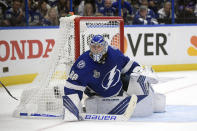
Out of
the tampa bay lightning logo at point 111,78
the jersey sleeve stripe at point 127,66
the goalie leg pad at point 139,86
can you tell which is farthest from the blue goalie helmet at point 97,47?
the goalie leg pad at point 139,86

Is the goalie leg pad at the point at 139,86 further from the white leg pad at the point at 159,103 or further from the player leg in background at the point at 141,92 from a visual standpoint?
the white leg pad at the point at 159,103

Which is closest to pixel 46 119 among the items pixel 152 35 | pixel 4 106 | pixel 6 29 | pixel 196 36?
pixel 4 106

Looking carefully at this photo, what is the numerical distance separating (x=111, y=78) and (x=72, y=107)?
1.69 ft

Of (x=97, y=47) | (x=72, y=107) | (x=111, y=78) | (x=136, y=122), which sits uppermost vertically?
(x=97, y=47)

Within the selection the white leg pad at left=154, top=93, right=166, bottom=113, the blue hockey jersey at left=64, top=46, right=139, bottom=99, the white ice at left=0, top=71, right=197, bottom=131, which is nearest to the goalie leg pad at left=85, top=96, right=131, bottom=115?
the blue hockey jersey at left=64, top=46, right=139, bottom=99

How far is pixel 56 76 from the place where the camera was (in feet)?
17.2

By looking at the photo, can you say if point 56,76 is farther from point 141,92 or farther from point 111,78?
point 141,92

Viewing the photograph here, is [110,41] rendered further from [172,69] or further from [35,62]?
[172,69]

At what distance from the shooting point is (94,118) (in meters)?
4.82

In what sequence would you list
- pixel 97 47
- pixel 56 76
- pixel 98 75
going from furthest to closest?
pixel 56 76
pixel 98 75
pixel 97 47

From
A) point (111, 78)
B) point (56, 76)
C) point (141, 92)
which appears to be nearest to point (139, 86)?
point (141, 92)

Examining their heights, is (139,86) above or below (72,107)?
above

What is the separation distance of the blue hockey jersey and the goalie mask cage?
38 centimetres

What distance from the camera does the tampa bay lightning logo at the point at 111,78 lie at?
497 centimetres
